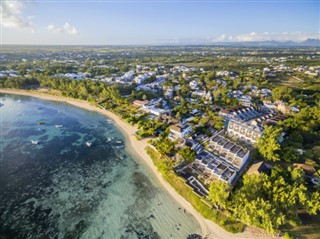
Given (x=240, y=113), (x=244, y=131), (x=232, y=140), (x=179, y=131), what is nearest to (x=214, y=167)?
(x=232, y=140)

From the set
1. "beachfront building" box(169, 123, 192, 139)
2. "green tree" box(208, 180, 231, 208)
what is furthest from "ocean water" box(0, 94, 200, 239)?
"beachfront building" box(169, 123, 192, 139)

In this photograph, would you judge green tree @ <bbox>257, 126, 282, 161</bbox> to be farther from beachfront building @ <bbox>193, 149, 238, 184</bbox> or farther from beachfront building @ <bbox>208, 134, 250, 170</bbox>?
beachfront building @ <bbox>193, 149, 238, 184</bbox>

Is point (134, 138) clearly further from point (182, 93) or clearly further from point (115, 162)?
point (182, 93)

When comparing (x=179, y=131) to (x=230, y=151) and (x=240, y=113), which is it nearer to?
(x=230, y=151)

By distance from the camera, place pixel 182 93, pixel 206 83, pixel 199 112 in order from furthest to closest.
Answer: pixel 206 83, pixel 182 93, pixel 199 112

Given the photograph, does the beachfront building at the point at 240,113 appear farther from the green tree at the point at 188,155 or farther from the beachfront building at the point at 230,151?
the green tree at the point at 188,155

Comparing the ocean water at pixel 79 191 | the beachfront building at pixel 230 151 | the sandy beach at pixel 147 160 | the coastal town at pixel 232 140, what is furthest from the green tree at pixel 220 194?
the beachfront building at pixel 230 151

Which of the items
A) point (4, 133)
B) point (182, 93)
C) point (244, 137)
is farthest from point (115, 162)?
point (182, 93)

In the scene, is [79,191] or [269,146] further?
[269,146]
